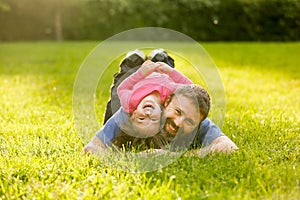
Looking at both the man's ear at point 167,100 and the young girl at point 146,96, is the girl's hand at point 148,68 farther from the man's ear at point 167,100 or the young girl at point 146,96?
the man's ear at point 167,100

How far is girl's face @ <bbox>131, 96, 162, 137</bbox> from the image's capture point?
8.14 ft

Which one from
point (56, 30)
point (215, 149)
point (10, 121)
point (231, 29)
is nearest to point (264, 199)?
point (215, 149)

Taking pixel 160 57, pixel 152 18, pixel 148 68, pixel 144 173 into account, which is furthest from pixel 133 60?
pixel 152 18

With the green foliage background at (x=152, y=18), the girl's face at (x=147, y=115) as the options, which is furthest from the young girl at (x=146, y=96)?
the green foliage background at (x=152, y=18)

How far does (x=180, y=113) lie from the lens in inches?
98.1

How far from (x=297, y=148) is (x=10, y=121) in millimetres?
1956

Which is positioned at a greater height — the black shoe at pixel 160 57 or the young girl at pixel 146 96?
the black shoe at pixel 160 57

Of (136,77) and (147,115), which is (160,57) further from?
(147,115)

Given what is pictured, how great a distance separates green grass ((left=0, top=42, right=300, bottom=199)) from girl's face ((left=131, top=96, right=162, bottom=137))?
9.3 inches

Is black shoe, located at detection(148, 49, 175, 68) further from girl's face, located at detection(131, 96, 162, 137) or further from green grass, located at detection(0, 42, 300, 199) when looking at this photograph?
girl's face, located at detection(131, 96, 162, 137)

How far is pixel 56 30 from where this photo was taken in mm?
14938

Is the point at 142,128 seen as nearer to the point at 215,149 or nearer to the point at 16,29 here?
the point at 215,149

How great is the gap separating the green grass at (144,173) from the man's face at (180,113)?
177 mm

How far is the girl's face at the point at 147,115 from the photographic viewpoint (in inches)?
97.7
